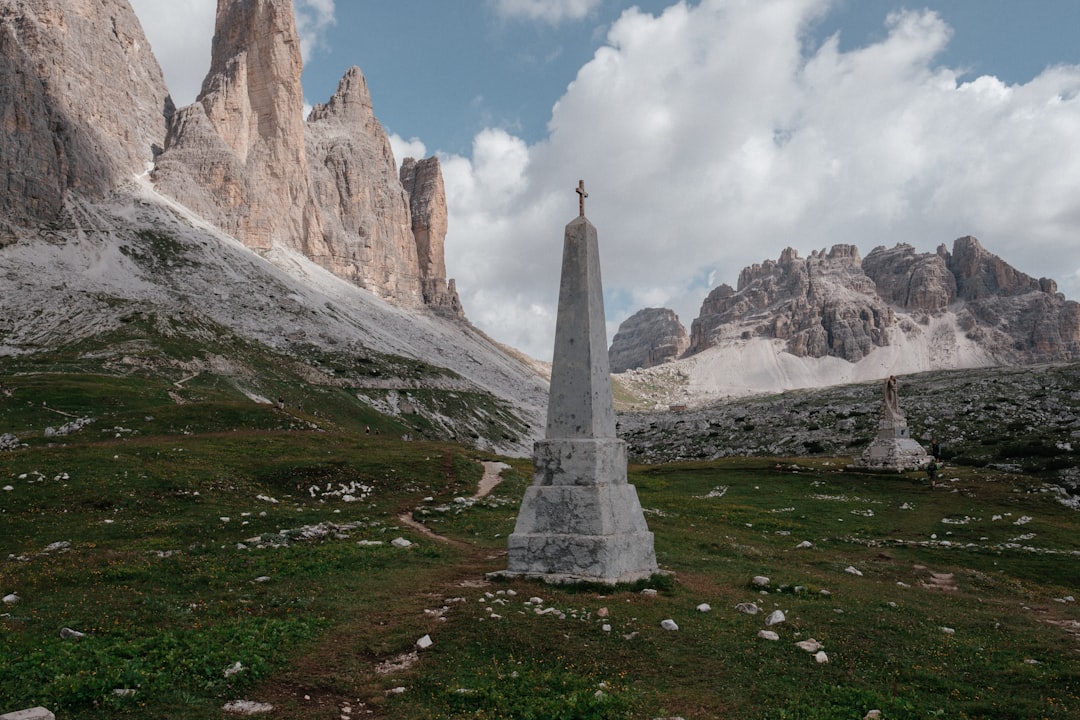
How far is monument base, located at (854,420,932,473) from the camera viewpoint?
4450cm

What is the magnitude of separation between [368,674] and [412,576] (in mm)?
5889

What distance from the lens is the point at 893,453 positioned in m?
44.8

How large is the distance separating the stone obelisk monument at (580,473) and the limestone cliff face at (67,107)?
12698 centimetres

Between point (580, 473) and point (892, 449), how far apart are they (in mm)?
37158

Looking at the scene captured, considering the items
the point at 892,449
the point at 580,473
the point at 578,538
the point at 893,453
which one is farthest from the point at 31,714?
the point at 892,449

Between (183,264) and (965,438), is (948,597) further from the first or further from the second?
(183,264)

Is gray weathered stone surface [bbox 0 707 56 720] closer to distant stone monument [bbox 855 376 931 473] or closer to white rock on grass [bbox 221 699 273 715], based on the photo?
white rock on grass [bbox 221 699 273 715]

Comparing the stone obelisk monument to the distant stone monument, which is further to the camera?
the distant stone monument

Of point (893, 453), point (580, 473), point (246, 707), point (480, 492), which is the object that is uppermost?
point (580, 473)

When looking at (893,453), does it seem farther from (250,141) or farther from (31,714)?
(250,141)

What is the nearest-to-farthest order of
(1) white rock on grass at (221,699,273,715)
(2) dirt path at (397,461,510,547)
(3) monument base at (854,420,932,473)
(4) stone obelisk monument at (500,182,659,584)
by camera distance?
(1) white rock on grass at (221,699,273,715) → (4) stone obelisk monument at (500,182,659,584) → (2) dirt path at (397,461,510,547) → (3) monument base at (854,420,932,473)

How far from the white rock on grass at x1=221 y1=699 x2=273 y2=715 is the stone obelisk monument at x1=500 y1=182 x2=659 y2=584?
721 centimetres

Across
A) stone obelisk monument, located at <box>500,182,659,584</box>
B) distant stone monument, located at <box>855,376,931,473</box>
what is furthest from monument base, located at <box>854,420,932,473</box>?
stone obelisk monument, located at <box>500,182,659,584</box>

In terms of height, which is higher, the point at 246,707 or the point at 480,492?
the point at 480,492
